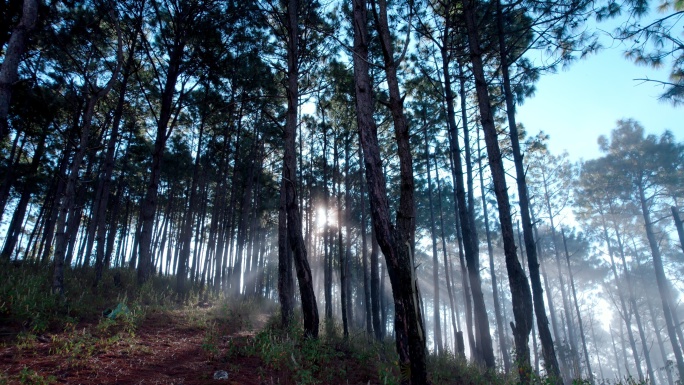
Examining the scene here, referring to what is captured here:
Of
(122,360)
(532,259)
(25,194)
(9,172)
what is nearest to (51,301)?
(122,360)

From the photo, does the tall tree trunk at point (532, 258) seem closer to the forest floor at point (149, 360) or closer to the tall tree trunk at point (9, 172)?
the forest floor at point (149, 360)

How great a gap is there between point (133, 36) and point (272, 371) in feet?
38.1

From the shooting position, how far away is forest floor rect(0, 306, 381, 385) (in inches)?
172

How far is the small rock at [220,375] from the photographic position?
4906mm

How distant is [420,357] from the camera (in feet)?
12.8

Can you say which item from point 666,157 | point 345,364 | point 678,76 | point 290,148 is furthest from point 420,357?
point 666,157

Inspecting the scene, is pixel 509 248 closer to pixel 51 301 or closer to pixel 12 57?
pixel 51 301

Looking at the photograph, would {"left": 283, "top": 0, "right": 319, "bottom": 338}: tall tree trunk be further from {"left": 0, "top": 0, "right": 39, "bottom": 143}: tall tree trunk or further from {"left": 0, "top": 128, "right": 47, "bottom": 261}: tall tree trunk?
{"left": 0, "top": 128, "right": 47, "bottom": 261}: tall tree trunk

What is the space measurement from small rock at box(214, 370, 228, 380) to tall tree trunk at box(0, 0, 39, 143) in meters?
5.31

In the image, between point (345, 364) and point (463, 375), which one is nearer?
point (345, 364)

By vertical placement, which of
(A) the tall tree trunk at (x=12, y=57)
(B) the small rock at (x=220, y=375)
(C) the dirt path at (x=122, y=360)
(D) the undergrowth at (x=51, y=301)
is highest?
(A) the tall tree trunk at (x=12, y=57)

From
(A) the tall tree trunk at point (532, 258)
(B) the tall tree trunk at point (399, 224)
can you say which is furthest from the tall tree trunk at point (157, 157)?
(A) the tall tree trunk at point (532, 258)

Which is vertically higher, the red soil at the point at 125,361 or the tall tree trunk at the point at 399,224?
the tall tree trunk at the point at 399,224

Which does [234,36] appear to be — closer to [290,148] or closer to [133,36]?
[133,36]
